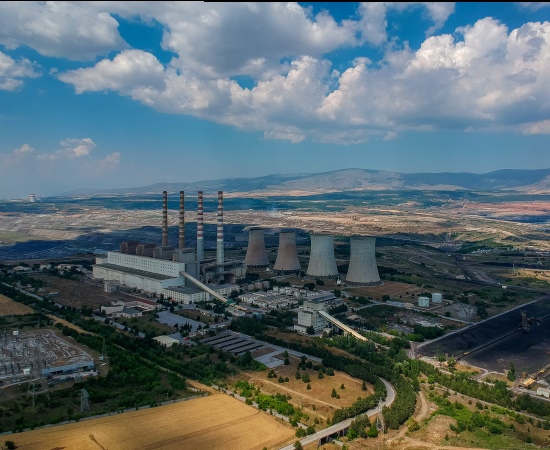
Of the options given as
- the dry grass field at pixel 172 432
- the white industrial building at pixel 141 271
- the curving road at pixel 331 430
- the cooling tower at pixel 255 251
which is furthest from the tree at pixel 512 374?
the cooling tower at pixel 255 251

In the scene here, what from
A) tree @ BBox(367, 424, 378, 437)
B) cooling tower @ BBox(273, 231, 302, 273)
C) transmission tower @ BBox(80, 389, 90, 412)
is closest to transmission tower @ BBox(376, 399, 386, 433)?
tree @ BBox(367, 424, 378, 437)

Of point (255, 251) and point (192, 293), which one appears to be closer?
point (192, 293)

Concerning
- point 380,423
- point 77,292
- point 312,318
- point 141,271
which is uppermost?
point 141,271

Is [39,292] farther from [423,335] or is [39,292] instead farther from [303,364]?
[423,335]

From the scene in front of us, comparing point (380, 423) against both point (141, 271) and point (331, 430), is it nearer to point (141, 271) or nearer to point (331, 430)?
point (331, 430)

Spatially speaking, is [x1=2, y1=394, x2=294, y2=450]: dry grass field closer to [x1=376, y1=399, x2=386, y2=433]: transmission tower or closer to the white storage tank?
[x1=376, y1=399, x2=386, y2=433]: transmission tower

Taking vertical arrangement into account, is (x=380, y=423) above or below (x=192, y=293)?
below

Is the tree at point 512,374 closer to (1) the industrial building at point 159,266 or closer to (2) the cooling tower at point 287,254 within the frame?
(1) the industrial building at point 159,266

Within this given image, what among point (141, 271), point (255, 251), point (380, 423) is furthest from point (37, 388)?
point (255, 251)

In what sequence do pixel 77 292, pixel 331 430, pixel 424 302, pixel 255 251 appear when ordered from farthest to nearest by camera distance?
pixel 255 251 → pixel 77 292 → pixel 424 302 → pixel 331 430
